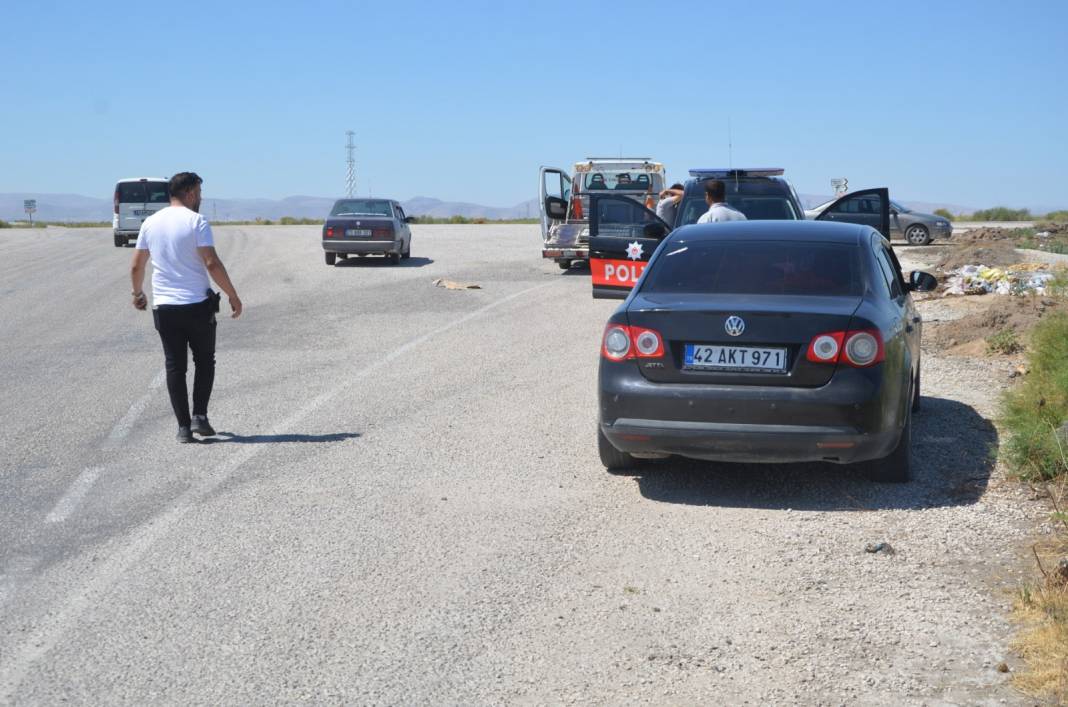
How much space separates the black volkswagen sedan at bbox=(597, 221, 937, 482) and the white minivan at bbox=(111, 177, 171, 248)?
1288 inches

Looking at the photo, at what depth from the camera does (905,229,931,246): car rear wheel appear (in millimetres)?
37688

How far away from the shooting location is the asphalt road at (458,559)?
14.0 ft

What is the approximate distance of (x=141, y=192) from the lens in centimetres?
3728

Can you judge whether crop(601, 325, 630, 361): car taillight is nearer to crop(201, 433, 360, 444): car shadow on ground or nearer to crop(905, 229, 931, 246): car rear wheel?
crop(201, 433, 360, 444): car shadow on ground

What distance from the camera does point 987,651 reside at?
4410mm

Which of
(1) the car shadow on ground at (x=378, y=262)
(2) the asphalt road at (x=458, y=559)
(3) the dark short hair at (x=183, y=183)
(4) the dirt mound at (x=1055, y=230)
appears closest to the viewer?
(2) the asphalt road at (x=458, y=559)

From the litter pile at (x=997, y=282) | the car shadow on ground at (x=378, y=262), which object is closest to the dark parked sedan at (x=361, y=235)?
the car shadow on ground at (x=378, y=262)

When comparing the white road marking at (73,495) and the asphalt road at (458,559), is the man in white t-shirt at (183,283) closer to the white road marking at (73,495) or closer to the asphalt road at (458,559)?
the asphalt road at (458,559)

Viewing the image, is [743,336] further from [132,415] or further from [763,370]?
[132,415]

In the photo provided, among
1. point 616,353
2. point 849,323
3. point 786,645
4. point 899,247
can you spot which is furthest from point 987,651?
point 899,247

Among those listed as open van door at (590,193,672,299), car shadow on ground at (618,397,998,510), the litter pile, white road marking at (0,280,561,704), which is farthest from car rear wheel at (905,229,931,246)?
white road marking at (0,280,561,704)

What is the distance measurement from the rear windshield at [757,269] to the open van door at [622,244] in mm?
2883

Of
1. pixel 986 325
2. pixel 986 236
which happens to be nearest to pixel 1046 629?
pixel 986 325

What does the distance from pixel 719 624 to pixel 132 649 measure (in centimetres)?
223
